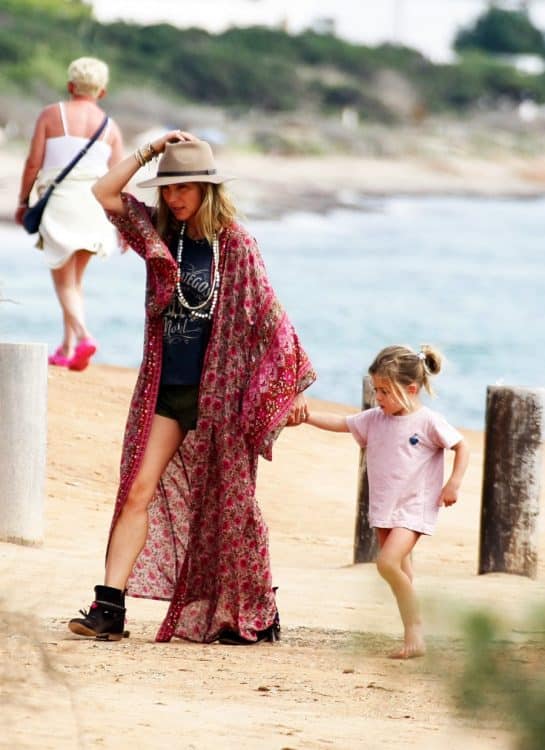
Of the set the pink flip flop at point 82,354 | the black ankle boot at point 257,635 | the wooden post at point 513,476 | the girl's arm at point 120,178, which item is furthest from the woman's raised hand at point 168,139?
the pink flip flop at point 82,354

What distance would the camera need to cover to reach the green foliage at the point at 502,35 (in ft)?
394

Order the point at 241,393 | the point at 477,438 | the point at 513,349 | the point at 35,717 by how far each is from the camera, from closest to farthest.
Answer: the point at 35,717, the point at 241,393, the point at 477,438, the point at 513,349

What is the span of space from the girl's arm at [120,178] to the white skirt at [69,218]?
4.77 m

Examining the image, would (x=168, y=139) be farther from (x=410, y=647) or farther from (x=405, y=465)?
(x=410, y=647)

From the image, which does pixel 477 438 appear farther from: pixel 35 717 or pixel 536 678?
pixel 536 678

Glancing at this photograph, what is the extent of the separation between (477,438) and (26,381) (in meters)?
6.66

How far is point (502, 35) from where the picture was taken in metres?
122

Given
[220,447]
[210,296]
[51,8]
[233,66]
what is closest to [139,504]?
[220,447]

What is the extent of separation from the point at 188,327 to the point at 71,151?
191 inches

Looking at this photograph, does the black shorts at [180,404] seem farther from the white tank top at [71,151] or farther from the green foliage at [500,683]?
the white tank top at [71,151]

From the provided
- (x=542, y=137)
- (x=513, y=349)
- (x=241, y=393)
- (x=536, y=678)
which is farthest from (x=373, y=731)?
(x=542, y=137)

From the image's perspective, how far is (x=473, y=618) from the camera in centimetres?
263

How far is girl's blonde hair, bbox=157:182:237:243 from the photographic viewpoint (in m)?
5.92

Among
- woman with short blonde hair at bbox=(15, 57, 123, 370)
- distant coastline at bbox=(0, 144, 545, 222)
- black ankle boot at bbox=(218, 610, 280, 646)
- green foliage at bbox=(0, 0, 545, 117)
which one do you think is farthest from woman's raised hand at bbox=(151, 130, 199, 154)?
green foliage at bbox=(0, 0, 545, 117)
